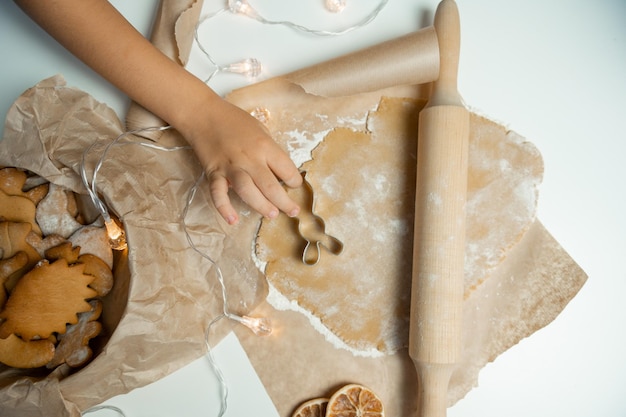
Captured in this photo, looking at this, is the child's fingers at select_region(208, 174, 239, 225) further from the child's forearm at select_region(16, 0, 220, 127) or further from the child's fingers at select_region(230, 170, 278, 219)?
the child's forearm at select_region(16, 0, 220, 127)

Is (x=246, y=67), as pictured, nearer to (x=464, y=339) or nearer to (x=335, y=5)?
(x=335, y=5)

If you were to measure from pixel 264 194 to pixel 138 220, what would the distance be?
217mm

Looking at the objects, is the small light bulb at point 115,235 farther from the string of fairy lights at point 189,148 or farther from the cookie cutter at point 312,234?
the cookie cutter at point 312,234

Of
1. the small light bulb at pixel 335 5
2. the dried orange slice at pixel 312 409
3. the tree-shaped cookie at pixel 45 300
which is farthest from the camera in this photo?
the small light bulb at pixel 335 5

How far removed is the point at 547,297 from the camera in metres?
0.92

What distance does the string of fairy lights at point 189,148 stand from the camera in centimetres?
82

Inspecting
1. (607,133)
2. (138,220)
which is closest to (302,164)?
(138,220)

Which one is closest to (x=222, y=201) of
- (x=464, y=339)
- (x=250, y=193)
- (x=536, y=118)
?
(x=250, y=193)

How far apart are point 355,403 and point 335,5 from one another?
77 cm

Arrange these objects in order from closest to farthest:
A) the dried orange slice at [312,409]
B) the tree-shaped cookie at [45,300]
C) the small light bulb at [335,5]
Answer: the tree-shaped cookie at [45,300] → the dried orange slice at [312,409] → the small light bulb at [335,5]

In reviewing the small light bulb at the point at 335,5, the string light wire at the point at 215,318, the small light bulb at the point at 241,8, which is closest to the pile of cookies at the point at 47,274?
the string light wire at the point at 215,318

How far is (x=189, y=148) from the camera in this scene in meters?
0.92

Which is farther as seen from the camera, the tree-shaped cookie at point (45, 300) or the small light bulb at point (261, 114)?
the small light bulb at point (261, 114)

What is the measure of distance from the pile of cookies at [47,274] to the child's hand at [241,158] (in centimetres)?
23
